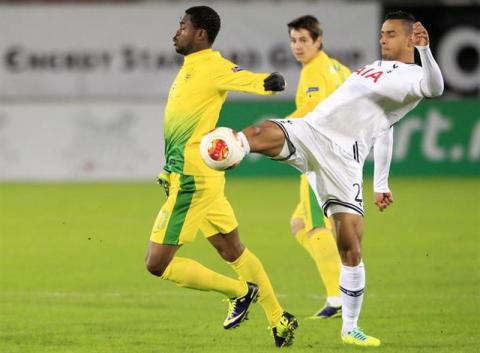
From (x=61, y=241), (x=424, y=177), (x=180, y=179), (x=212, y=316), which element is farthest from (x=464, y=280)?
(x=424, y=177)

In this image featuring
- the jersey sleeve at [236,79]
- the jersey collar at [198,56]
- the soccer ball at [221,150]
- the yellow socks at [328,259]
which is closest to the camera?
the soccer ball at [221,150]

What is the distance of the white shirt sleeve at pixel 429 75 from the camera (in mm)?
7348

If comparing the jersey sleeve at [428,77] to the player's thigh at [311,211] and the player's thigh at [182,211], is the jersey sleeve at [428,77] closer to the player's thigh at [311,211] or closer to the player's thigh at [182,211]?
the player's thigh at [182,211]

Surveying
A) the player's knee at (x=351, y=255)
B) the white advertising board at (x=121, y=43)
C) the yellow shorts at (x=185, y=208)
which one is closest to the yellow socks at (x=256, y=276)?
the yellow shorts at (x=185, y=208)

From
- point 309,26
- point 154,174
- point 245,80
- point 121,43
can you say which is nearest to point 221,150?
point 245,80

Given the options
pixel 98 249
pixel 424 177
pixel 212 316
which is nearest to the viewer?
pixel 212 316

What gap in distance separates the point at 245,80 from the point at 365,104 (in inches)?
33.0

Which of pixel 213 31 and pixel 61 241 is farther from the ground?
pixel 213 31

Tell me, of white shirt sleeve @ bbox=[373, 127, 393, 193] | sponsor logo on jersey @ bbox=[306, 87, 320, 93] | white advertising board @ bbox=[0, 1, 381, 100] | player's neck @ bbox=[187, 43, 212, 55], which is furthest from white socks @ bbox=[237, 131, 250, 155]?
white advertising board @ bbox=[0, 1, 381, 100]

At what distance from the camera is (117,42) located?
2297 centimetres

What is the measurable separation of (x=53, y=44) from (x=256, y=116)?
4.28m

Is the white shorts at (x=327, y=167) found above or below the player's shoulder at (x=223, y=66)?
below

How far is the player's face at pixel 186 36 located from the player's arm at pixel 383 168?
142cm

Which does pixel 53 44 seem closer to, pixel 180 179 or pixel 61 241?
pixel 61 241
